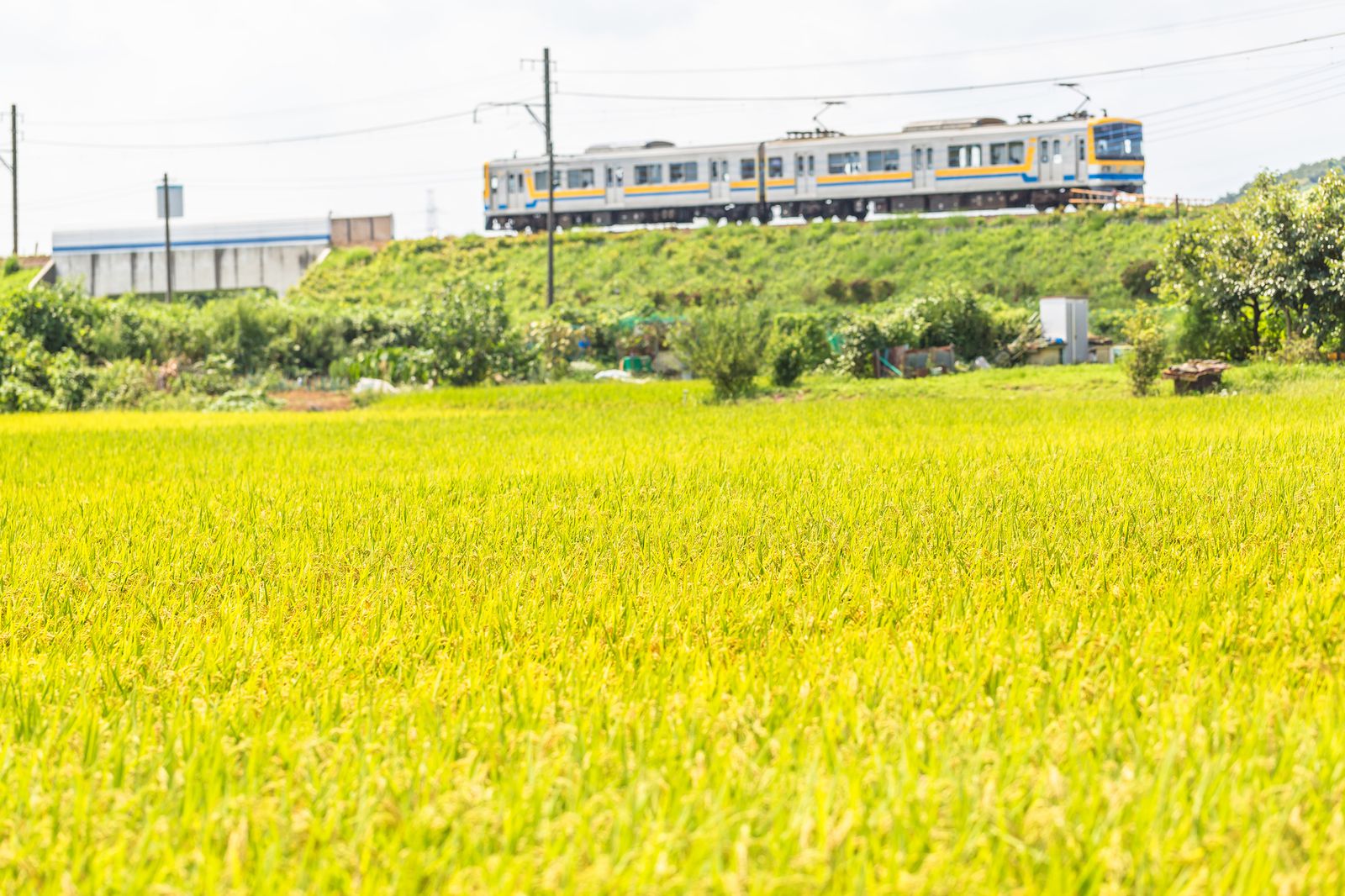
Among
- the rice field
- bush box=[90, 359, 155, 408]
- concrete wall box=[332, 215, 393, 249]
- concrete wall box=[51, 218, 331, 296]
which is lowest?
the rice field

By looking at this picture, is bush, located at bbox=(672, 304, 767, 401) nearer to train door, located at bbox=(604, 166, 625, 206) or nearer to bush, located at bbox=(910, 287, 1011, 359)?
bush, located at bbox=(910, 287, 1011, 359)

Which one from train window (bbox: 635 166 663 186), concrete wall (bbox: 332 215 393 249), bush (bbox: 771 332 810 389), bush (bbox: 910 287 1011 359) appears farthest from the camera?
concrete wall (bbox: 332 215 393 249)

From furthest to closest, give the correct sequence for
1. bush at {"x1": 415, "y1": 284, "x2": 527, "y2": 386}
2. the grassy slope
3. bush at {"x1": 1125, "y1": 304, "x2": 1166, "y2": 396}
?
the grassy slope → bush at {"x1": 415, "y1": 284, "x2": 527, "y2": 386} → bush at {"x1": 1125, "y1": 304, "x2": 1166, "y2": 396}

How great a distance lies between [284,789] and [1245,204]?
81.9 feet

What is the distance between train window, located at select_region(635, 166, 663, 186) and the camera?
45.9 m

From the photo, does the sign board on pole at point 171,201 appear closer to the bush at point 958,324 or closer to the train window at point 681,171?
the train window at point 681,171

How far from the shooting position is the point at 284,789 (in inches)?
85.2

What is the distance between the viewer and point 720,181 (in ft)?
152

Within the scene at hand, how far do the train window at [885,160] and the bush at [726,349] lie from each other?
23887mm

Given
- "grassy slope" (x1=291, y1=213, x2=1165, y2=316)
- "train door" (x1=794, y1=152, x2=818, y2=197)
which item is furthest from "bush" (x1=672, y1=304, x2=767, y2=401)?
"train door" (x1=794, y1=152, x2=818, y2=197)

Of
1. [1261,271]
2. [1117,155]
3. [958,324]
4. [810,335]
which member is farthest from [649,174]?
[1261,271]

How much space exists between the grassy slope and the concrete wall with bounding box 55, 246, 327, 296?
4.63 meters

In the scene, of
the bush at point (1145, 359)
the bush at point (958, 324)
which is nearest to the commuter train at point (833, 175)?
the bush at point (958, 324)

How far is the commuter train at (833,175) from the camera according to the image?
41.9 m
